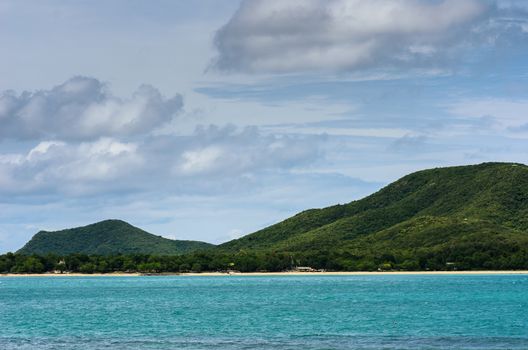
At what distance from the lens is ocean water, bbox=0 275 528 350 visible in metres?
63.6

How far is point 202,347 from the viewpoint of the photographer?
199 ft

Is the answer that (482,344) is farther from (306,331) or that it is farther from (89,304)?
(89,304)

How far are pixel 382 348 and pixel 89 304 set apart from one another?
6747cm

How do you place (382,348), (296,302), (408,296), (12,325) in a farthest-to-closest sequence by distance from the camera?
(408,296)
(296,302)
(12,325)
(382,348)

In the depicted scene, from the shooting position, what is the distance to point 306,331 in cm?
7219

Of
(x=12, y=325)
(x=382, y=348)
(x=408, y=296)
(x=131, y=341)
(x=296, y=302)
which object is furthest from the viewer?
(x=408, y=296)

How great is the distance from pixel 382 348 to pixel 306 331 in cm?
1407

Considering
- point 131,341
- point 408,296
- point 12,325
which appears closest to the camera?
point 131,341

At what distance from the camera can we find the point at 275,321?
82812 millimetres

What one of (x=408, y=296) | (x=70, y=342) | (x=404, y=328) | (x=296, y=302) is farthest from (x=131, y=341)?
(x=408, y=296)

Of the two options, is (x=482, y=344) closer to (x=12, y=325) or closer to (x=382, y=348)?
(x=382, y=348)

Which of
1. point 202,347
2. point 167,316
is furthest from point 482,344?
point 167,316

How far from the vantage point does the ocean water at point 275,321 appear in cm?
6356

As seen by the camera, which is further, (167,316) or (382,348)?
(167,316)
